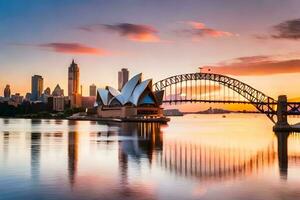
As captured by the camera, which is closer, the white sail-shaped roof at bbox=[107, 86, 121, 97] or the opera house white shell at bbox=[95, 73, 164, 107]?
the opera house white shell at bbox=[95, 73, 164, 107]

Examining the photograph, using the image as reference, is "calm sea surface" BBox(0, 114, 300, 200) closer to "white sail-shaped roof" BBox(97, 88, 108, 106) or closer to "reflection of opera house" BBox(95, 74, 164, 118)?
"reflection of opera house" BBox(95, 74, 164, 118)

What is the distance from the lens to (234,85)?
13812 cm

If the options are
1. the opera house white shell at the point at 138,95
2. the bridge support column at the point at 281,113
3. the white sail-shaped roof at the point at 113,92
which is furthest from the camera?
the white sail-shaped roof at the point at 113,92

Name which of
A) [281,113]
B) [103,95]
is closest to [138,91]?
[103,95]

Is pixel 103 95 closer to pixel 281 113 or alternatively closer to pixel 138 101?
pixel 138 101

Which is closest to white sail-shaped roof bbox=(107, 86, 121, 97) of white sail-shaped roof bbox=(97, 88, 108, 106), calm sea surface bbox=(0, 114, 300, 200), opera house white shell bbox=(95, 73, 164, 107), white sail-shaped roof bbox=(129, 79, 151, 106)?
opera house white shell bbox=(95, 73, 164, 107)

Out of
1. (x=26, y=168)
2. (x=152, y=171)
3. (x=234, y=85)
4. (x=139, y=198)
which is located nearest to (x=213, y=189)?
(x=139, y=198)

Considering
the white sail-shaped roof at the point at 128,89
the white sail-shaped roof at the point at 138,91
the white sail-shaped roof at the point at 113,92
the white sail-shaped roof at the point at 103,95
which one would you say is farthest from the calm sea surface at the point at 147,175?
the white sail-shaped roof at the point at 103,95

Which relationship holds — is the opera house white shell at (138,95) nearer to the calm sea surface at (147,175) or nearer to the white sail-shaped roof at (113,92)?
the white sail-shaped roof at (113,92)

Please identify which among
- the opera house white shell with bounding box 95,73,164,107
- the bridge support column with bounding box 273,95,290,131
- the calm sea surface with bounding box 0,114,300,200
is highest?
the opera house white shell with bounding box 95,73,164,107

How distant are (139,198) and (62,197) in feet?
10.9

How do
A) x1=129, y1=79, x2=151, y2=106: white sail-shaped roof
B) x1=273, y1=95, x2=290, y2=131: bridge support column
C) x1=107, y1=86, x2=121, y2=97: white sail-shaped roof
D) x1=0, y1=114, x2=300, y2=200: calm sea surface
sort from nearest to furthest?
1. x1=0, y1=114, x2=300, y2=200: calm sea surface
2. x1=273, y1=95, x2=290, y2=131: bridge support column
3. x1=129, y1=79, x2=151, y2=106: white sail-shaped roof
4. x1=107, y1=86, x2=121, y2=97: white sail-shaped roof

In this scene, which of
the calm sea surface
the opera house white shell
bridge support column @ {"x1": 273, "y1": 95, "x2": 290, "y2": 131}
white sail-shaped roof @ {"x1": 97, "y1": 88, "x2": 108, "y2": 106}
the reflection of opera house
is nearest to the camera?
the calm sea surface

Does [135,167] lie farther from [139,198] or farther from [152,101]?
[152,101]
